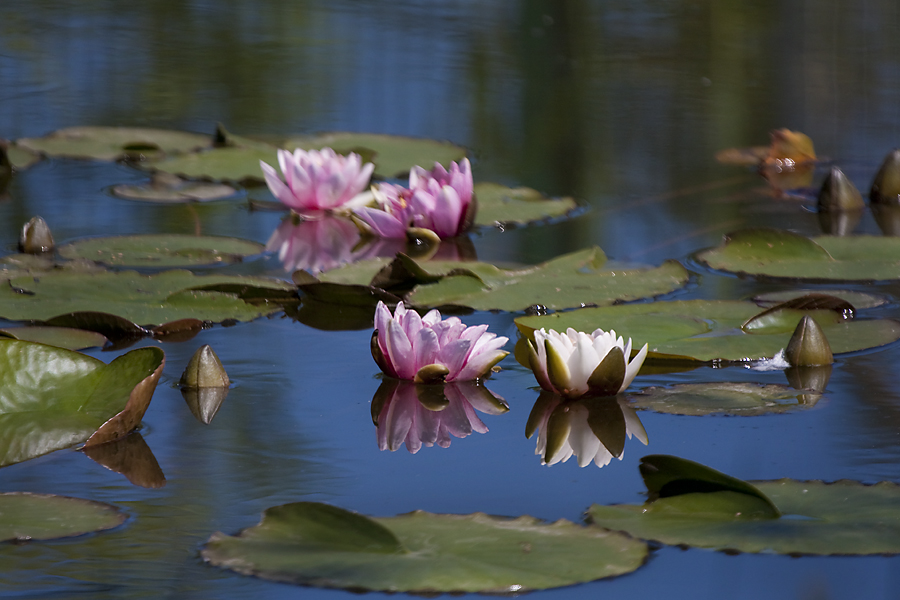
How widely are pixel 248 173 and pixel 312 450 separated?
198cm

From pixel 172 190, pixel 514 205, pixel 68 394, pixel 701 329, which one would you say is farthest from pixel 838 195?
pixel 68 394

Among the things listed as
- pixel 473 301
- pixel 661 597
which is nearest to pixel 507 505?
pixel 661 597

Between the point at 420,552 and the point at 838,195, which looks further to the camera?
the point at 838,195

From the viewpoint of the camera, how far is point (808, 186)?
342 cm

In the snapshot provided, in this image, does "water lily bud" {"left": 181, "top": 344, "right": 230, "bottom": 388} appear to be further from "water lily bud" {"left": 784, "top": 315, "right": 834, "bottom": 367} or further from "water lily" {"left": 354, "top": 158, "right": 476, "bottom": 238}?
"water lily" {"left": 354, "top": 158, "right": 476, "bottom": 238}

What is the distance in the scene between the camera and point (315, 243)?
275 cm

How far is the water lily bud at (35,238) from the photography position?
248cm

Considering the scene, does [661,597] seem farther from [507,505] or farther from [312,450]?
[312,450]

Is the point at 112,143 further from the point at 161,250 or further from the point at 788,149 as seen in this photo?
the point at 788,149

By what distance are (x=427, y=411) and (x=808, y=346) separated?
641mm

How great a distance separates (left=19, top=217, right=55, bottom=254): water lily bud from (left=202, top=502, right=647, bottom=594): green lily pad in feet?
4.87

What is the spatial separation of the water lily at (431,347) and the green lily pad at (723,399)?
0.79ft

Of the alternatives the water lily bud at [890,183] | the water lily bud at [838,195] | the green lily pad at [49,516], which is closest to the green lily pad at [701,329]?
the green lily pad at [49,516]

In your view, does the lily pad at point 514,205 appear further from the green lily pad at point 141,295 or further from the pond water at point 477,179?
the green lily pad at point 141,295
